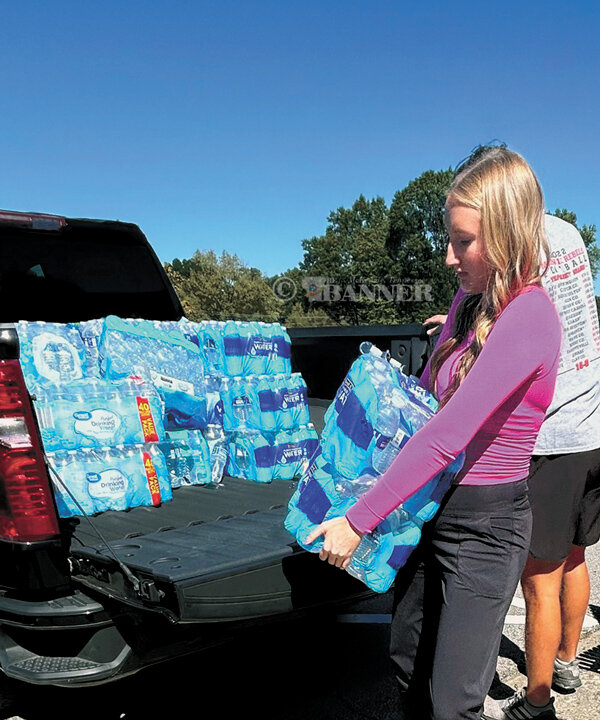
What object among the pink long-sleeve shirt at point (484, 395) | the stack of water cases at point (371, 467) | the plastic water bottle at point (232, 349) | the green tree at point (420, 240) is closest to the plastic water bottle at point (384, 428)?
the stack of water cases at point (371, 467)

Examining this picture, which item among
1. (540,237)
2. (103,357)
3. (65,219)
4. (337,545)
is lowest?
(337,545)

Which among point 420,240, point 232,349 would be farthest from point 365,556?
point 420,240

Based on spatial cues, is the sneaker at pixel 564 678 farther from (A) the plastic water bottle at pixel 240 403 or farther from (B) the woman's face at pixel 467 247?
(B) the woman's face at pixel 467 247

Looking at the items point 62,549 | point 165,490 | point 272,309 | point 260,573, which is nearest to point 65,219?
point 165,490

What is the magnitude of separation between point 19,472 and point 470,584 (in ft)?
5.38

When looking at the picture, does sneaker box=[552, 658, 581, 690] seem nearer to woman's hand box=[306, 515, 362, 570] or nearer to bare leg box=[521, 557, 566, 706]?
bare leg box=[521, 557, 566, 706]

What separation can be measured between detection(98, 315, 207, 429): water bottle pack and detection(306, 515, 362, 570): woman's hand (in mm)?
2078

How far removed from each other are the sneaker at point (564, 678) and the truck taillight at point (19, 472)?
2.27 metres

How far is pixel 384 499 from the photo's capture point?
5.91 feet

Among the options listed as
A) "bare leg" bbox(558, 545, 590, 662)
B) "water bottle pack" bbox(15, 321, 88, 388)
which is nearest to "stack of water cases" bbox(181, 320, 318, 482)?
"water bottle pack" bbox(15, 321, 88, 388)

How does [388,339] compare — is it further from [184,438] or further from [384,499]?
[384,499]

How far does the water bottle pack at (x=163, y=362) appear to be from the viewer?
373 centimetres

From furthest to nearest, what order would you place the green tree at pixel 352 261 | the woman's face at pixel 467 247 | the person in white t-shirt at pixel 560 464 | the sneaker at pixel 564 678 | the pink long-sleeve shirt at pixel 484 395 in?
1. the green tree at pixel 352 261
2. the sneaker at pixel 564 678
3. the person in white t-shirt at pixel 560 464
4. the woman's face at pixel 467 247
5. the pink long-sleeve shirt at pixel 484 395

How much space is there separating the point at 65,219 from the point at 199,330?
100cm
